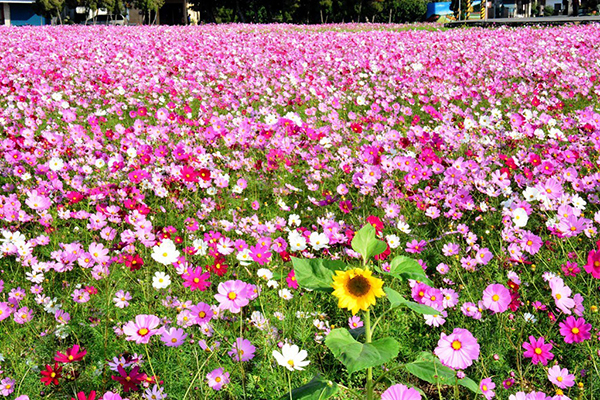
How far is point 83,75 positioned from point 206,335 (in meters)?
6.22

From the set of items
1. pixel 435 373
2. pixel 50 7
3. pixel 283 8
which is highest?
pixel 283 8

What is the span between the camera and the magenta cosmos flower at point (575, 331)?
5.13 ft

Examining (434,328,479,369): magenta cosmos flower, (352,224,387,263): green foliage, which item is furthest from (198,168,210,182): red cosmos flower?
(434,328,479,369): magenta cosmos flower

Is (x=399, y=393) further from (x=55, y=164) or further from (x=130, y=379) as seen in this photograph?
(x=55, y=164)

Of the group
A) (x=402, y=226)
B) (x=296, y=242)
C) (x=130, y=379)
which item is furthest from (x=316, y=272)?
(x=402, y=226)

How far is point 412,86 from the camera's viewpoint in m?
6.12

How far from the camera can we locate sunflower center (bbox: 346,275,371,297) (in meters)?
1.12

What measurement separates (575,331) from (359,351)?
3.06ft

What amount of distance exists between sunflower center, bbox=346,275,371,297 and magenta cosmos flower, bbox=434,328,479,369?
0.24 meters

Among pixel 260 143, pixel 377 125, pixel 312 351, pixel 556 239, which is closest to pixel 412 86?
pixel 377 125

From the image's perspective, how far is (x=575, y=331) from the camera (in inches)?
61.8

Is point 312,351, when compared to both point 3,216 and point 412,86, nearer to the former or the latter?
point 3,216

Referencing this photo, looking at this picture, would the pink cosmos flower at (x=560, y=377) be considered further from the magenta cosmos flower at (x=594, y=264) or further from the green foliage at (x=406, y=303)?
the green foliage at (x=406, y=303)

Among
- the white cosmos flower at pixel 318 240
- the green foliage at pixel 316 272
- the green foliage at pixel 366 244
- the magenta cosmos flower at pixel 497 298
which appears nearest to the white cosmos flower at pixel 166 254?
the white cosmos flower at pixel 318 240
